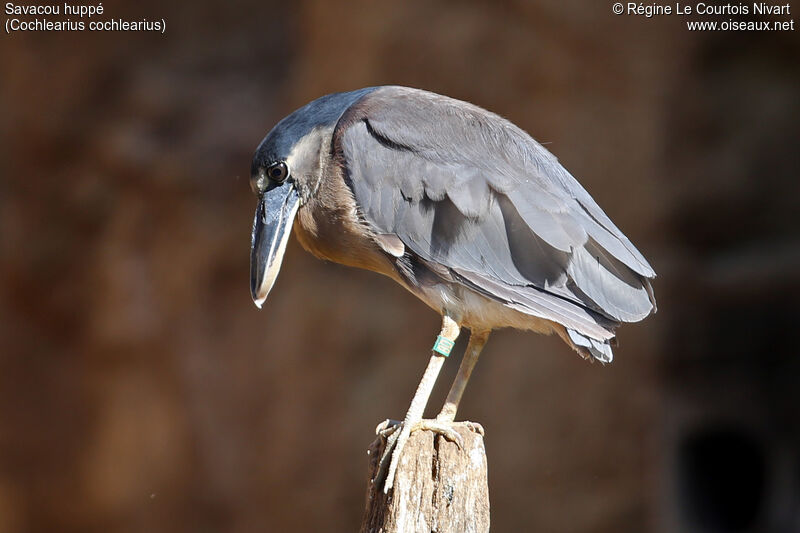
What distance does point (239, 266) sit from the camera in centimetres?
432

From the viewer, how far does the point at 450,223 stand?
215 centimetres

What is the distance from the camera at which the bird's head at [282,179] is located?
86.5 inches

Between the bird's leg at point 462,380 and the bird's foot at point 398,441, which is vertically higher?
the bird's leg at point 462,380

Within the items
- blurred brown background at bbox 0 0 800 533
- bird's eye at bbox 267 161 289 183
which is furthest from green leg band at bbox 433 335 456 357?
blurred brown background at bbox 0 0 800 533

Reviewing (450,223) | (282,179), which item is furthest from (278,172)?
(450,223)

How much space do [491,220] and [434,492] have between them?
0.66 metres

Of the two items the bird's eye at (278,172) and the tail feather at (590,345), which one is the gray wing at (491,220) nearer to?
the tail feather at (590,345)

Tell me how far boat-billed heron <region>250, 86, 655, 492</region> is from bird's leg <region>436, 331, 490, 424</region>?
0.01m

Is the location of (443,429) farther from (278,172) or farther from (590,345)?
(278,172)

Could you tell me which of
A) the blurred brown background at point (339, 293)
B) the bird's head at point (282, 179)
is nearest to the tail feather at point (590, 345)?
the bird's head at point (282, 179)

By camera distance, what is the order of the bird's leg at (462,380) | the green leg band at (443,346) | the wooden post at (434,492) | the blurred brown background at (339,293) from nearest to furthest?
the wooden post at (434,492) < the green leg band at (443,346) < the bird's leg at (462,380) < the blurred brown background at (339,293)

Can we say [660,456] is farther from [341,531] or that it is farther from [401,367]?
[341,531]

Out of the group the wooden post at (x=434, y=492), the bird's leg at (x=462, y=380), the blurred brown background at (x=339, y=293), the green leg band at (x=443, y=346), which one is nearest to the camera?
A: the wooden post at (x=434, y=492)

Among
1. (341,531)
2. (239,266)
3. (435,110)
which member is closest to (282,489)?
(341,531)
